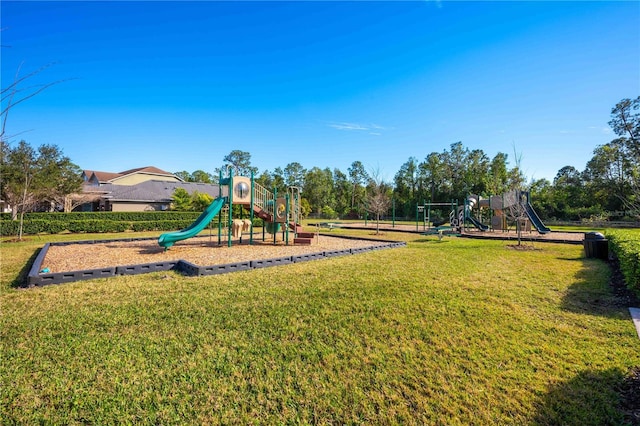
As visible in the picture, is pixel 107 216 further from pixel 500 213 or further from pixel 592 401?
pixel 500 213

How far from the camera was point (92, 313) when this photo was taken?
4.44m

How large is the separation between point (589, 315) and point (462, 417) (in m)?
3.70

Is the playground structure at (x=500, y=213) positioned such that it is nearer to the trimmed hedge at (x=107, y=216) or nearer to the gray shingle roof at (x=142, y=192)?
the trimmed hedge at (x=107, y=216)

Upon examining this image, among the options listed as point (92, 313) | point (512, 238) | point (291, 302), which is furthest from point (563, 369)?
point (512, 238)

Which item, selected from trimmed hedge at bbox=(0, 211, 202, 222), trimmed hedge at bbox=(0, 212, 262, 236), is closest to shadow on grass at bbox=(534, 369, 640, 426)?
trimmed hedge at bbox=(0, 212, 262, 236)

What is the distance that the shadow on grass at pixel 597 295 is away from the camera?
4895 millimetres

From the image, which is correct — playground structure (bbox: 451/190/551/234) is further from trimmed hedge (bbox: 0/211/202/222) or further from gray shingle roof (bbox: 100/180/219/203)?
gray shingle roof (bbox: 100/180/219/203)

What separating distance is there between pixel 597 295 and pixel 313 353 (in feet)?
19.1

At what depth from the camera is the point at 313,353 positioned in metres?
3.43

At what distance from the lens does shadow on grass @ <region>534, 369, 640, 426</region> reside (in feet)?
8.18

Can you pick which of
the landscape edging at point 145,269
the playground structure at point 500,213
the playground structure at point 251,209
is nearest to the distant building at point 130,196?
the playground structure at point 251,209

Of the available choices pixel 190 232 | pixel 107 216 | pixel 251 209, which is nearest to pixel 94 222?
pixel 107 216

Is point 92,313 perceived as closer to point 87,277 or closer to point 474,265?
point 87,277

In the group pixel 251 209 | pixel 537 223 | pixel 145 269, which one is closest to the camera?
pixel 145 269
